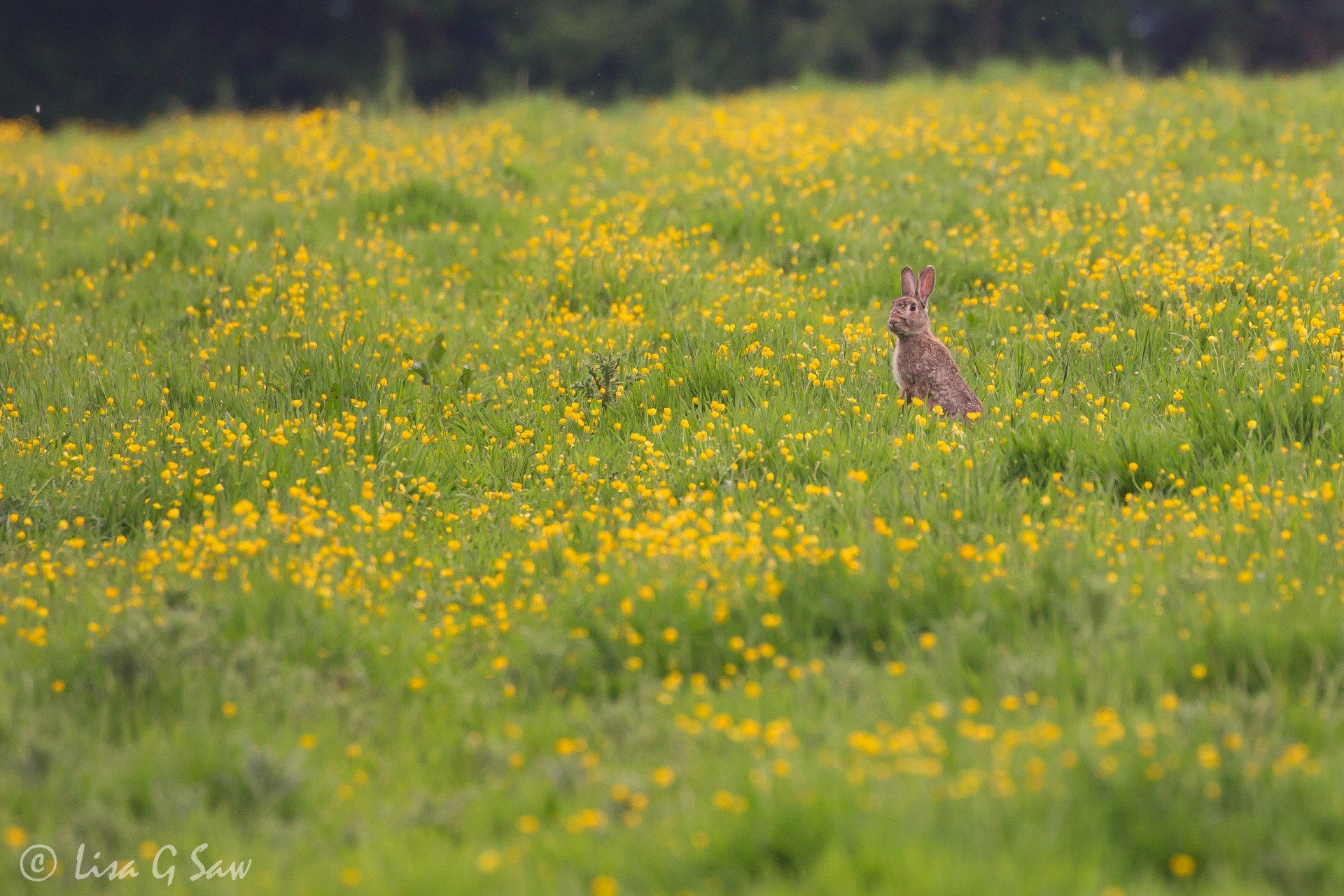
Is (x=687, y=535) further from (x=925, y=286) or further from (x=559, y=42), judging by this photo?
(x=559, y=42)

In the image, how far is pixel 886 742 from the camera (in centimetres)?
326

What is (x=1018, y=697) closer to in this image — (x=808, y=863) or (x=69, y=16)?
(x=808, y=863)

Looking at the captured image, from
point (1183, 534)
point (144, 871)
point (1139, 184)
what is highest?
point (1139, 184)

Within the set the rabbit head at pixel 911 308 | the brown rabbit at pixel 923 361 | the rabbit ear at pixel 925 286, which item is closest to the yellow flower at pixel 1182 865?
the brown rabbit at pixel 923 361

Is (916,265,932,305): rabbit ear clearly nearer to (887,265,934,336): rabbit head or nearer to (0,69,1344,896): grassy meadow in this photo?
(887,265,934,336): rabbit head

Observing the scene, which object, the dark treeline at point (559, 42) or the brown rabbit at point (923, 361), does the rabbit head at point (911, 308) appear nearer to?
the brown rabbit at point (923, 361)

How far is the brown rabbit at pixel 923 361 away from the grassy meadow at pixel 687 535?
0.18m

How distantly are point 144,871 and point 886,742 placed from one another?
2.02 metres

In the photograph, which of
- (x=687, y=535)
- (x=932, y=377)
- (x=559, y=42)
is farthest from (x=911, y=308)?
(x=559, y=42)

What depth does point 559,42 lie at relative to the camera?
101 feet

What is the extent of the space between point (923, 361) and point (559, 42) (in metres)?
27.0

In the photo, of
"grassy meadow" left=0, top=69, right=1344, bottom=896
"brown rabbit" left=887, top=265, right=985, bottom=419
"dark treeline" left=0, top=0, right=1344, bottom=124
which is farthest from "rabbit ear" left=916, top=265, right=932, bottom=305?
"dark treeline" left=0, top=0, right=1344, bottom=124

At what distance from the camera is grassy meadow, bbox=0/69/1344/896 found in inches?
119

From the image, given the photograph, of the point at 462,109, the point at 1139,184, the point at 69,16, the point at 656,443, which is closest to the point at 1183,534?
the point at 656,443
